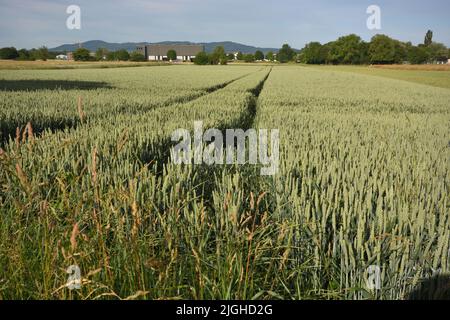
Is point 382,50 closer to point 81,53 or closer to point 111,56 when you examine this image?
point 81,53

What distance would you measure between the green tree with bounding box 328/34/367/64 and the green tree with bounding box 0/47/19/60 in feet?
216

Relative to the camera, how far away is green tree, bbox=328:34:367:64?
78.6 m

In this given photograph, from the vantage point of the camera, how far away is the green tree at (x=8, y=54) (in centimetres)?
6344

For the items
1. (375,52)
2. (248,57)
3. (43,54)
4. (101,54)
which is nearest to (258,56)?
(248,57)

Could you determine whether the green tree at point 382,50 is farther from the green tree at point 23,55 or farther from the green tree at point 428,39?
the green tree at point 23,55

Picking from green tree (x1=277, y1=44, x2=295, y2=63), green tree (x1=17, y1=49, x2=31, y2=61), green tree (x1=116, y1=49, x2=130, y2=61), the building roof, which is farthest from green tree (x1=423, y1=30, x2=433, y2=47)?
green tree (x1=17, y1=49, x2=31, y2=61)

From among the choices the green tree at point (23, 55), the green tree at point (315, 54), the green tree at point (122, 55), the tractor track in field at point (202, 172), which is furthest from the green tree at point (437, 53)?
the tractor track in field at point (202, 172)

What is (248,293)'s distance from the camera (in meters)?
1.87

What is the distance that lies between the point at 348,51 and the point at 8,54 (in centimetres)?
6715
